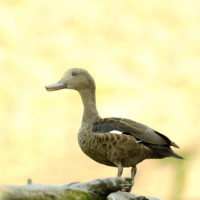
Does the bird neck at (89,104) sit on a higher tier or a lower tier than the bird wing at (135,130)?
higher

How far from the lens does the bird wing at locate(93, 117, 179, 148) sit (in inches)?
200

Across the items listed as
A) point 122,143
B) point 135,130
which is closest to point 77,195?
point 122,143

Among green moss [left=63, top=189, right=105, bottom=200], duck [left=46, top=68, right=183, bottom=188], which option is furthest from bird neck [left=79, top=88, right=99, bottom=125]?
green moss [left=63, top=189, right=105, bottom=200]

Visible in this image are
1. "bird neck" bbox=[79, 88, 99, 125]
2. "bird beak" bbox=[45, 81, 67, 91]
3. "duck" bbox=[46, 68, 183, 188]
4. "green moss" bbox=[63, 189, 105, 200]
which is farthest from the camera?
"bird neck" bbox=[79, 88, 99, 125]

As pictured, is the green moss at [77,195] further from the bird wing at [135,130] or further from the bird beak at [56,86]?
the bird beak at [56,86]

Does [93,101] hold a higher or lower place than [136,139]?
higher

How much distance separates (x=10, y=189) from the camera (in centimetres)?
360

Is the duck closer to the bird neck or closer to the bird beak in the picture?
the bird beak

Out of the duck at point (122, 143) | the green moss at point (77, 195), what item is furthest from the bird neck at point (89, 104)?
the green moss at point (77, 195)

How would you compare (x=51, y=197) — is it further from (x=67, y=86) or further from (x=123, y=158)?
(x=67, y=86)

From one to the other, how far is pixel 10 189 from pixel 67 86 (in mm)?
2014

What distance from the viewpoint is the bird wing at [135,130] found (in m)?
5.08

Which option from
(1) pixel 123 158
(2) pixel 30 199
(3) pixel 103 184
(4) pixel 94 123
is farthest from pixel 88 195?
(4) pixel 94 123

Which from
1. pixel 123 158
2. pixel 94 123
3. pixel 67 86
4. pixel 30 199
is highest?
pixel 67 86
